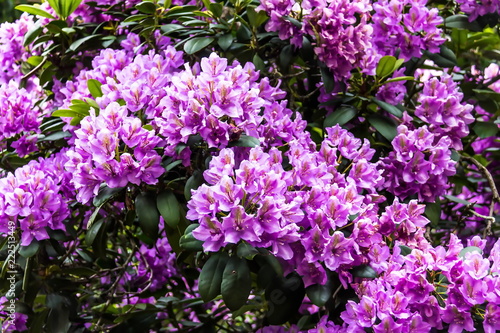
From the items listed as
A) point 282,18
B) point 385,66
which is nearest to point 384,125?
point 385,66

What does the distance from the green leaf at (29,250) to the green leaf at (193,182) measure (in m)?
0.38

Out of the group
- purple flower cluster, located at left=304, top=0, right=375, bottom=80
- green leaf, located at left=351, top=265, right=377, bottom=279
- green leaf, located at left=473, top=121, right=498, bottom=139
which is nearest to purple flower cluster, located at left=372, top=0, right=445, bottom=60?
purple flower cluster, located at left=304, top=0, right=375, bottom=80

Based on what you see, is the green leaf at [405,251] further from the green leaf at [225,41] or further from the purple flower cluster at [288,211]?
the green leaf at [225,41]

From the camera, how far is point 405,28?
1761 mm

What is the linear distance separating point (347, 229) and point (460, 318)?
291 mm

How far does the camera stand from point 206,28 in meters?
1.76

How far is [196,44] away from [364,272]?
2.40 feet

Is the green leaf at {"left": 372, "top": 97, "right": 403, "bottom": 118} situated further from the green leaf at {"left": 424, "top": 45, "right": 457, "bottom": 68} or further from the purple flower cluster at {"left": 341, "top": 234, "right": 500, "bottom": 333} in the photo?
the purple flower cluster at {"left": 341, "top": 234, "right": 500, "bottom": 333}

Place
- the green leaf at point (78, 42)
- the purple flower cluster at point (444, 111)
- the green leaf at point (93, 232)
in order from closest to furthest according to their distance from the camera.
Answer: the green leaf at point (93, 232), the purple flower cluster at point (444, 111), the green leaf at point (78, 42)

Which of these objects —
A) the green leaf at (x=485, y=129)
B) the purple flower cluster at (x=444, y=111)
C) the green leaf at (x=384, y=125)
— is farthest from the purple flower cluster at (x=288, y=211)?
the green leaf at (x=485, y=129)

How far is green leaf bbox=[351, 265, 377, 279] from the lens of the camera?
4.35ft

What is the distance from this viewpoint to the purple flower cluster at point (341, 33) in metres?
1.60

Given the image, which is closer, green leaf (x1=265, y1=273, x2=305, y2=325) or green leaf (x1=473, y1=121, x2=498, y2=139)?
green leaf (x1=265, y1=273, x2=305, y2=325)

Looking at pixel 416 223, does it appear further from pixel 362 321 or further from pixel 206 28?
pixel 206 28
